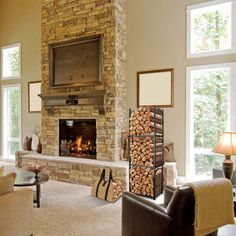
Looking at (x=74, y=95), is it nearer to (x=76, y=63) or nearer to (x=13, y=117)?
(x=76, y=63)

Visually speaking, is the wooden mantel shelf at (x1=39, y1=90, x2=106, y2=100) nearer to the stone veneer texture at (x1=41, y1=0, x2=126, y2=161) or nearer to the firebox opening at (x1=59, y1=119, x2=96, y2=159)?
the stone veneer texture at (x1=41, y1=0, x2=126, y2=161)

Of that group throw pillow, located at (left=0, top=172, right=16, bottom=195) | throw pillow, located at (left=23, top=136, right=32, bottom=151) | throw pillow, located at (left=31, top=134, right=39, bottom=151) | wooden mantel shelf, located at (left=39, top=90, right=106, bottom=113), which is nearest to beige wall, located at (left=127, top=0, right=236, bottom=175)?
wooden mantel shelf, located at (left=39, top=90, right=106, bottom=113)

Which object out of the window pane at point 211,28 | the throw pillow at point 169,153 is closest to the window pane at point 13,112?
the throw pillow at point 169,153

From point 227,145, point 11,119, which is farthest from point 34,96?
point 227,145

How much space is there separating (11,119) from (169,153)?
17.1ft

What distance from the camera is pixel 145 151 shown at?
451cm

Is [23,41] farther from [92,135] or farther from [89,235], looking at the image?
[89,235]

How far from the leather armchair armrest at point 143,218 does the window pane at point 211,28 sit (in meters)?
3.50

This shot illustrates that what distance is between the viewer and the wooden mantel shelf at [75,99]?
5.36 m

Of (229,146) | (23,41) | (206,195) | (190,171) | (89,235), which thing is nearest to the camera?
(206,195)

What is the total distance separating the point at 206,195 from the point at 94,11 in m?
4.78

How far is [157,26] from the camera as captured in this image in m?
5.33

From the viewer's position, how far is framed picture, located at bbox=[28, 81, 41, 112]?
7102mm

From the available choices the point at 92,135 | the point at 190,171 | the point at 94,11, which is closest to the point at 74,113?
the point at 92,135
